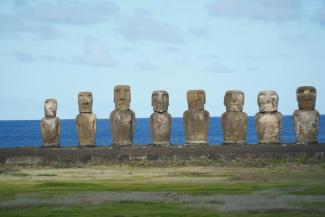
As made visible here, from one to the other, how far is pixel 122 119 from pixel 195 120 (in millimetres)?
2795

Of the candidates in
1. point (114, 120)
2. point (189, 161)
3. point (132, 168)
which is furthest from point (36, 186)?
point (114, 120)

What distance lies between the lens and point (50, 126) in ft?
104

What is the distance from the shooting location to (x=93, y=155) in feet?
96.0

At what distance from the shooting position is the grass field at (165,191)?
53.1ft

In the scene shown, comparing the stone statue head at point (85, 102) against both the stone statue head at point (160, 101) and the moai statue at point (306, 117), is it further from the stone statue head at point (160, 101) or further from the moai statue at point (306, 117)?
the moai statue at point (306, 117)

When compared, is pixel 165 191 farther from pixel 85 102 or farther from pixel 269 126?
pixel 85 102

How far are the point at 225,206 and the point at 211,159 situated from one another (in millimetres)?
12166

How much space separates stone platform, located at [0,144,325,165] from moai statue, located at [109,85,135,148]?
1390 millimetres

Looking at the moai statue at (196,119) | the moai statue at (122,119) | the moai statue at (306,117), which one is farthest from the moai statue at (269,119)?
the moai statue at (122,119)

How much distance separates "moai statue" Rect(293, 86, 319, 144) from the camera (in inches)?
1209

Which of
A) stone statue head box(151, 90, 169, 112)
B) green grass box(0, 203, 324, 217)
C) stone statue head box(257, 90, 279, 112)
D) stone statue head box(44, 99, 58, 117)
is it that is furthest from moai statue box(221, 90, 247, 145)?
green grass box(0, 203, 324, 217)

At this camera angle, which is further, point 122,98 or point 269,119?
point 122,98

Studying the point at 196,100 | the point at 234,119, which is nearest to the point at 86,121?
the point at 196,100

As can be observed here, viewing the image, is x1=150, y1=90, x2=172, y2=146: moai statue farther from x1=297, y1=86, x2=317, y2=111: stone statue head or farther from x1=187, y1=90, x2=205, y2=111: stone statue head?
x1=297, y1=86, x2=317, y2=111: stone statue head
